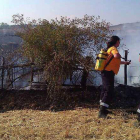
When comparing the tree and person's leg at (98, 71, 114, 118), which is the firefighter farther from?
the tree

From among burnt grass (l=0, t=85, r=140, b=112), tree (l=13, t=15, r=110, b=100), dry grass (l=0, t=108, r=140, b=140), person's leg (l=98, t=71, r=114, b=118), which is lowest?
dry grass (l=0, t=108, r=140, b=140)

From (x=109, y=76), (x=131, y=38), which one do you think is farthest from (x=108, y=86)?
(x=131, y=38)

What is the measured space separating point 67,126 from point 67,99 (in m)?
2.02

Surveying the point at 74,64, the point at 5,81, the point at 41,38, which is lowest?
the point at 5,81

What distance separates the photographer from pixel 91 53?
680 centimetres

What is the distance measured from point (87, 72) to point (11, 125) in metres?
2.62

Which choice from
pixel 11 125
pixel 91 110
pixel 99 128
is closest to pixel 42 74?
pixel 91 110

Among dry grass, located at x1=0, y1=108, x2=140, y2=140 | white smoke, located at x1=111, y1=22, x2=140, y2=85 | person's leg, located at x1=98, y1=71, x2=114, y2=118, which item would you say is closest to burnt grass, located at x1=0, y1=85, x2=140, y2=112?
dry grass, located at x1=0, y1=108, x2=140, y2=140

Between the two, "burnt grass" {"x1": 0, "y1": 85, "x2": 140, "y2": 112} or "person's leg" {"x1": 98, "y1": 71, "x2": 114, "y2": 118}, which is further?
"burnt grass" {"x1": 0, "y1": 85, "x2": 140, "y2": 112}

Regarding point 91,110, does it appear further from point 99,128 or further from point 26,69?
point 26,69

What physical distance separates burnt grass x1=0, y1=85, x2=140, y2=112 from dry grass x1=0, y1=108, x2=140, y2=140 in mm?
472

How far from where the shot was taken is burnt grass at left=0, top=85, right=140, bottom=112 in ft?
21.5

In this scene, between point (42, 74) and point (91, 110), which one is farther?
point (42, 74)

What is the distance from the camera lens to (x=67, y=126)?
4.85 metres
